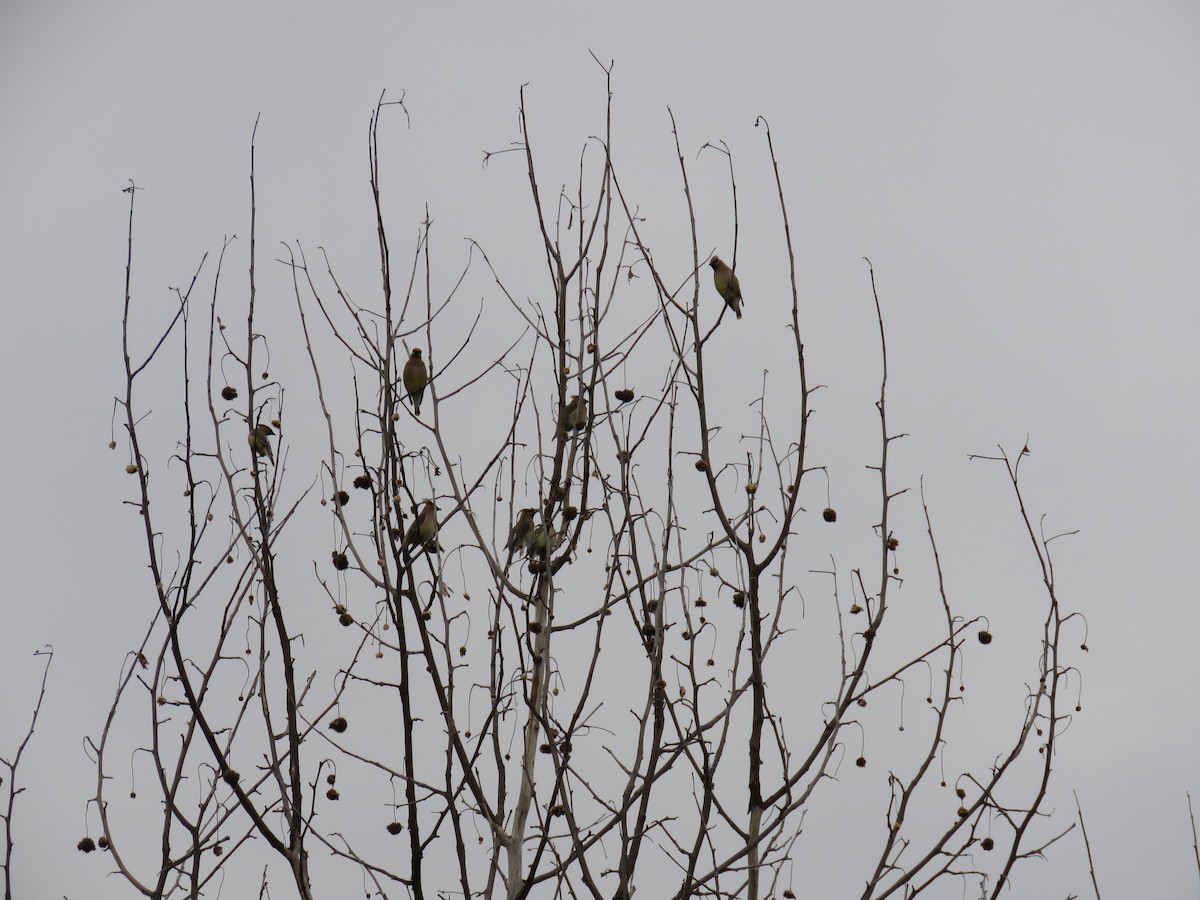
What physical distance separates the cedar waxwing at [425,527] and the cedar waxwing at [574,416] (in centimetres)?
50

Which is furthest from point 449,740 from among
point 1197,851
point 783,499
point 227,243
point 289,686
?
point 1197,851

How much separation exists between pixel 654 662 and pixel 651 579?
733mm

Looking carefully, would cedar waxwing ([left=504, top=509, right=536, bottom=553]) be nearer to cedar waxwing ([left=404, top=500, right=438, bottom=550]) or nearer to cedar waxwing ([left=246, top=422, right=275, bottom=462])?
cedar waxwing ([left=404, top=500, right=438, bottom=550])

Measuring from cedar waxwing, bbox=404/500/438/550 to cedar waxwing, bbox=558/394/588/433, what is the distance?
50 centimetres

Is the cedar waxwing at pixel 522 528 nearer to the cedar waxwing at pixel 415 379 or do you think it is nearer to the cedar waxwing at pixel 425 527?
the cedar waxwing at pixel 425 527

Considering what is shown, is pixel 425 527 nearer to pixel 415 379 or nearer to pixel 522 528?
pixel 522 528

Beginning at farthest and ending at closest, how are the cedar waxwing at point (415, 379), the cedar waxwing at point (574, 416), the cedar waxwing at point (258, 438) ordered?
the cedar waxwing at point (415, 379)
the cedar waxwing at point (574, 416)
the cedar waxwing at point (258, 438)

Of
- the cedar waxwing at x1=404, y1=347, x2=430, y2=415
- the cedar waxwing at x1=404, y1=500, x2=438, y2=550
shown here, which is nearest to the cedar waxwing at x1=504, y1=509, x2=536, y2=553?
the cedar waxwing at x1=404, y1=500, x2=438, y2=550

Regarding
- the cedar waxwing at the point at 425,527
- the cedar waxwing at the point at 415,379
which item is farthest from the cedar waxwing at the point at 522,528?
the cedar waxwing at the point at 415,379

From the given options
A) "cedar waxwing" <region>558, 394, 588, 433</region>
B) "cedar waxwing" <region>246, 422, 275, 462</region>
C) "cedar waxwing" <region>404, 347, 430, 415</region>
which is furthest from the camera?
"cedar waxwing" <region>404, 347, 430, 415</region>

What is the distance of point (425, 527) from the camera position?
3.87 meters

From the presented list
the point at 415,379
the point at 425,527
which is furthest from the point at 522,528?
the point at 415,379

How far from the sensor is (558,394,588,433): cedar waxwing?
12.3 feet

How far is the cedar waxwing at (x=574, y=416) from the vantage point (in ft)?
12.3
